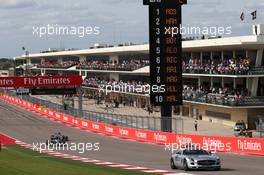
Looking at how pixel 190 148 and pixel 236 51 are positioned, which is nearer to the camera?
pixel 190 148

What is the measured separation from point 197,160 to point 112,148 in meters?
17.9

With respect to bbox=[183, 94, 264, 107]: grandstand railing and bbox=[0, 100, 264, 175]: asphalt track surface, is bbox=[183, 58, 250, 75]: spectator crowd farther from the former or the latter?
bbox=[0, 100, 264, 175]: asphalt track surface

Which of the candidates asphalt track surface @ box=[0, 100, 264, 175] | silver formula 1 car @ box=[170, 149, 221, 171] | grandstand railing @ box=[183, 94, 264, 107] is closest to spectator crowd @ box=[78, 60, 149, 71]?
asphalt track surface @ box=[0, 100, 264, 175]

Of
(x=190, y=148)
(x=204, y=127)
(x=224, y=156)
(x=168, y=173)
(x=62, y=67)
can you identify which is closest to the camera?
(x=168, y=173)

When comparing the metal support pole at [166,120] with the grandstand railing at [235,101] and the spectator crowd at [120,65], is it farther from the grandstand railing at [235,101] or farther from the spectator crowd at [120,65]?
the spectator crowd at [120,65]

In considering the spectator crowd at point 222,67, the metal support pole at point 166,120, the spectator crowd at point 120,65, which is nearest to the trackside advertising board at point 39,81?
the spectator crowd at point 222,67

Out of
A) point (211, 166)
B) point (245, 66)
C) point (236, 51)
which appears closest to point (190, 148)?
point (211, 166)

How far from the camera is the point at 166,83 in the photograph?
137 feet

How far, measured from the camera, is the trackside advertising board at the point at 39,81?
57188mm

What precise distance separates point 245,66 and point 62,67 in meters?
76.7

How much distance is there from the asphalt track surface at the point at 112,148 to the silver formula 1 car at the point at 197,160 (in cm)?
35

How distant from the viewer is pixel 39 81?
58.1 metres

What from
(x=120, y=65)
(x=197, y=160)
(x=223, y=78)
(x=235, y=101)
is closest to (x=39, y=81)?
(x=223, y=78)

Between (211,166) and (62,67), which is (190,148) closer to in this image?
(211,166)
